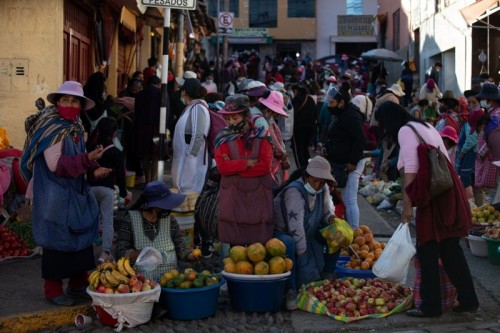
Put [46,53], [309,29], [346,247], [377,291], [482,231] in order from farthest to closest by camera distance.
→ [309,29]
[46,53]
[482,231]
[346,247]
[377,291]

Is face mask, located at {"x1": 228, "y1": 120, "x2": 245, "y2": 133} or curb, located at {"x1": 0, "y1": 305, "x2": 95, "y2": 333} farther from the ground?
face mask, located at {"x1": 228, "y1": 120, "x2": 245, "y2": 133}

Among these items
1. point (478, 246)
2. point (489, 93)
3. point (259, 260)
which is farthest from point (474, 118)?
point (259, 260)

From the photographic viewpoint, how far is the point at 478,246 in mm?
9969

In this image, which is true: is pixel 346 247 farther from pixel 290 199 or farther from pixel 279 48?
pixel 279 48

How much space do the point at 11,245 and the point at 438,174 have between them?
4847 mm

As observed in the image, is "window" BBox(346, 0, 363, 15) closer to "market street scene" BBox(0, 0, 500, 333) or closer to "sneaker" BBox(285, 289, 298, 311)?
"market street scene" BBox(0, 0, 500, 333)

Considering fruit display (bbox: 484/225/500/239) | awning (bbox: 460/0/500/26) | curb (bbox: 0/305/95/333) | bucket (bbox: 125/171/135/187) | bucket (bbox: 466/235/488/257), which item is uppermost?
awning (bbox: 460/0/500/26)

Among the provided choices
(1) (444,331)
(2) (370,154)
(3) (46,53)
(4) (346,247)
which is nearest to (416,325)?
(1) (444,331)

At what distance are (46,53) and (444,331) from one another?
668 cm

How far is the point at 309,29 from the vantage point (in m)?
51.6

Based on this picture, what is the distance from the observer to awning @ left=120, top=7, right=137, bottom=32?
1549 cm

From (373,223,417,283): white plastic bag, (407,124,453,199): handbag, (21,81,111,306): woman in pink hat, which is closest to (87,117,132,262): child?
(21,81,111,306): woman in pink hat

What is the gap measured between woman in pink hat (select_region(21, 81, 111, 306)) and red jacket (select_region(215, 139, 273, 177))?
108 cm

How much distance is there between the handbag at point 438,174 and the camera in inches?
280
